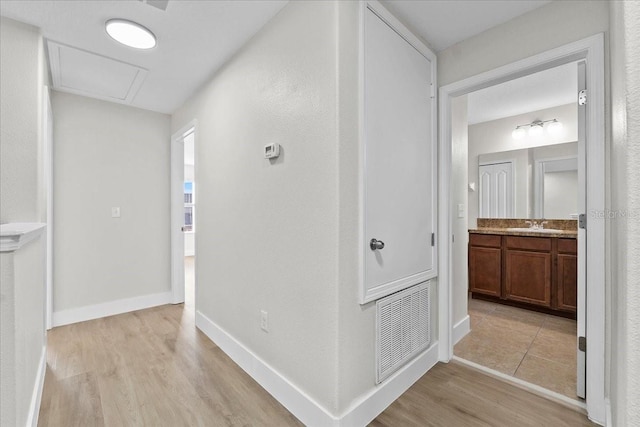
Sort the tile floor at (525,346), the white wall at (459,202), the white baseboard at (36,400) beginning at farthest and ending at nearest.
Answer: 1. the white wall at (459,202)
2. the tile floor at (525,346)
3. the white baseboard at (36,400)

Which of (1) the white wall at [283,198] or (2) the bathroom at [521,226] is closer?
(1) the white wall at [283,198]

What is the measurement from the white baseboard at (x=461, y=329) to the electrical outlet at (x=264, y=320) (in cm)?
164

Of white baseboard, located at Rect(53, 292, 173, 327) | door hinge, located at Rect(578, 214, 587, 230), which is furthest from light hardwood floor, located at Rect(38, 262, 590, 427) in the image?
door hinge, located at Rect(578, 214, 587, 230)

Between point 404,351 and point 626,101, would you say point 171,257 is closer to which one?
point 404,351

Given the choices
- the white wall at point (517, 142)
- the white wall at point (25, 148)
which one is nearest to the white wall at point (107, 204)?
the white wall at point (25, 148)

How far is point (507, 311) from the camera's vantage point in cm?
334

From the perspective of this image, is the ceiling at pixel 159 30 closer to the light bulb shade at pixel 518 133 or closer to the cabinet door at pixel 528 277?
the cabinet door at pixel 528 277

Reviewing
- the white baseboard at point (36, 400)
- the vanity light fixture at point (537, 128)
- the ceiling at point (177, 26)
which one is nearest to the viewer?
the white baseboard at point (36, 400)

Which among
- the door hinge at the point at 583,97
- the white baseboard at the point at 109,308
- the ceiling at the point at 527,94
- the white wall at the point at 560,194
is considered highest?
the ceiling at the point at 527,94

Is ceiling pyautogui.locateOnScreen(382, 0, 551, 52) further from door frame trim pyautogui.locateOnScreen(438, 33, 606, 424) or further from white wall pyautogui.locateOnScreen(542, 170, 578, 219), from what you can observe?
white wall pyautogui.locateOnScreen(542, 170, 578, 219)

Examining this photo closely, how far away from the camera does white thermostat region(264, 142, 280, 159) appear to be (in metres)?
1.80

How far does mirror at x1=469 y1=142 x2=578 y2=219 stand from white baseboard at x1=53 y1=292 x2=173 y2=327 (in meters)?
4.51

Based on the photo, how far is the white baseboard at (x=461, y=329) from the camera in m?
2.51

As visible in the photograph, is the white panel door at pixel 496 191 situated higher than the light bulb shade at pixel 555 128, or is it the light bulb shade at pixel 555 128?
the light bulb shade at pixel 555 128
